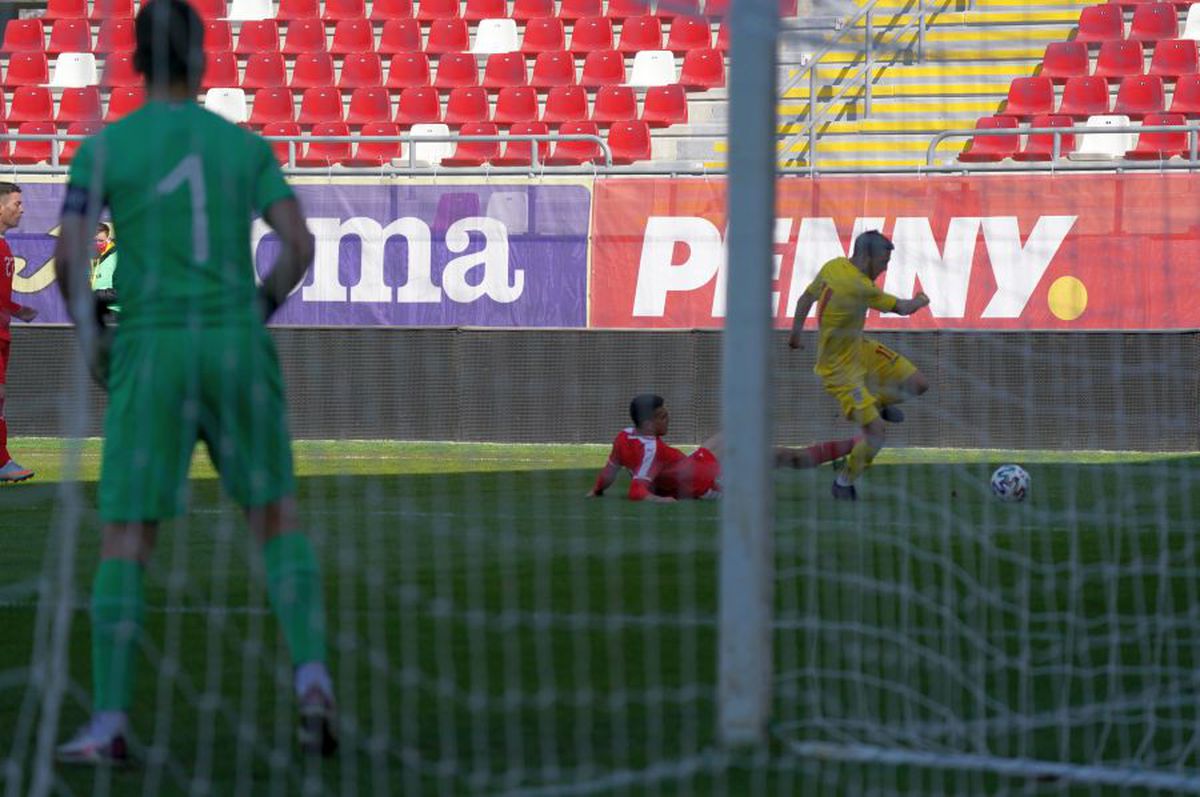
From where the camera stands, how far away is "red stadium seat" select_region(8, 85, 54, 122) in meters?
21.8

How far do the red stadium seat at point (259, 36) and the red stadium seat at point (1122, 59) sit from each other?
28.6ft

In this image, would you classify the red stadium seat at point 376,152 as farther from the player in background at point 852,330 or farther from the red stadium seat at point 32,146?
the player in background at point 852,330

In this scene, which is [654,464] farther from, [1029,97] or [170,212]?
[1029,97]

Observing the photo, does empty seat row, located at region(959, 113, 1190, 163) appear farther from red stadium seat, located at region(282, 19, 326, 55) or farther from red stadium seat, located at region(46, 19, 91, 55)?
red stadium seat, located at region(46, 19, 91, 55)

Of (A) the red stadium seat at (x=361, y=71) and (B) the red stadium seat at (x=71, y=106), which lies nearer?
(B) the red stadium seat at (x=71, y=106)

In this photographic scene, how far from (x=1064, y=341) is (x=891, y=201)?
1.87 metres

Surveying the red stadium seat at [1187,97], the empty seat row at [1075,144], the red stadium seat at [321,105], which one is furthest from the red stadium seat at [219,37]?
the red stadium seat at [1187,97]

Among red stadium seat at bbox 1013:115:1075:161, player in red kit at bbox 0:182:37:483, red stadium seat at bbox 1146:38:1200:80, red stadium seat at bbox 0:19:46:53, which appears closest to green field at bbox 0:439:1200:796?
player in red kit at bbox 0:182:37:483

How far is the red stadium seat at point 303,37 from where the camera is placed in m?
22.6

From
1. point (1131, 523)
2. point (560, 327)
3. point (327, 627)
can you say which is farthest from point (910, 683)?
point (560, 327)

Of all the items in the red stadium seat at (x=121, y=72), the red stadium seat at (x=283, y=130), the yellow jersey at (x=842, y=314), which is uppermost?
the red stadium seat at (x=121, y=72)

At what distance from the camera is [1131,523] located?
10945mm

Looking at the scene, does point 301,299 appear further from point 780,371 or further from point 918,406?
point 918,406

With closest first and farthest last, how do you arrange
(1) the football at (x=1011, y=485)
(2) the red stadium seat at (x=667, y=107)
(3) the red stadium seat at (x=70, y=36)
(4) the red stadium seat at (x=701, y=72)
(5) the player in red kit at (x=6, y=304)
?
(1) the football at (x=1011, y=485)
(5) the player in red kit at (x=6, y=304)
(2) the red stadium seat at (x=667, y=107)
(4) the red stadium seat at (x=701, y=72)
(3) the red stadium seat at (x=70, y=36)
